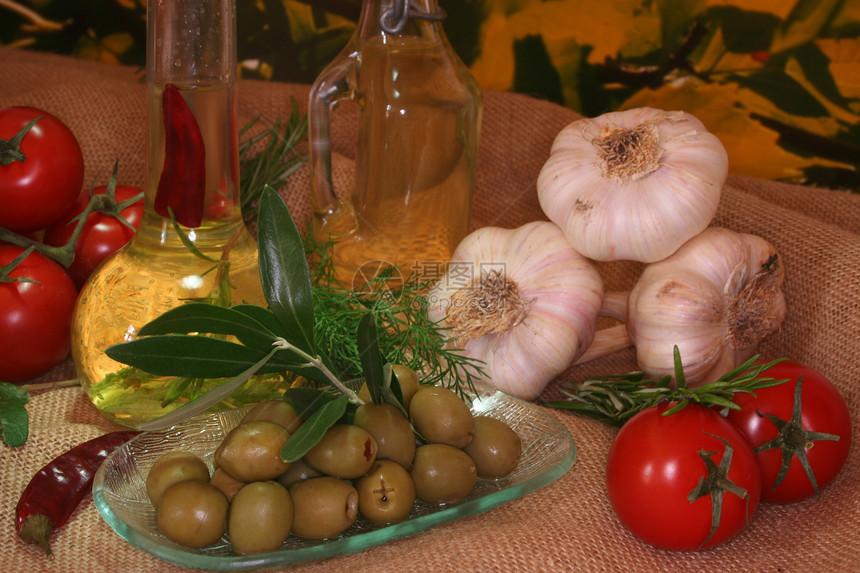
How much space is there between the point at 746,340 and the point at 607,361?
18 cm

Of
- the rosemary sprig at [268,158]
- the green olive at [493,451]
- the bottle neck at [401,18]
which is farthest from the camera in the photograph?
the rosemary sprig at [268,158]

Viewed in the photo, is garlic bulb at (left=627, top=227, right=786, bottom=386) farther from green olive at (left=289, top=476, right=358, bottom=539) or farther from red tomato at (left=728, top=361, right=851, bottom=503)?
green olive at (left=289, top=476, right=358, bottom=539)

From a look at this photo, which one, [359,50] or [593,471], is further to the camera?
[359,50]

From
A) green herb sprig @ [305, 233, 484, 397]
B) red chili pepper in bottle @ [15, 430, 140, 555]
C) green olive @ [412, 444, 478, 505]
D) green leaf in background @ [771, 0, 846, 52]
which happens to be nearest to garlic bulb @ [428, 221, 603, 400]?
green herb sprig @ [305, 233, 484, 397]

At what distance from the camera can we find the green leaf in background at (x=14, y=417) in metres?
0.71

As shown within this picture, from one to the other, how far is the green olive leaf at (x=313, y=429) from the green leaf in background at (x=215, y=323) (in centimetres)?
7

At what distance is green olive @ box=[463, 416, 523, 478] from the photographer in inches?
25.0

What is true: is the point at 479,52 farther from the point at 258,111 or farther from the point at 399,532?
the point at 399,532

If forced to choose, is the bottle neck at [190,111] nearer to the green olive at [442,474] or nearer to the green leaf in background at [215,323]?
the green leaf in background at [215,323]

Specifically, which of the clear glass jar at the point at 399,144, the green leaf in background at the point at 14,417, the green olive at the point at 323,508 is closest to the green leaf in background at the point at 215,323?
the green olive at the point at 323,508

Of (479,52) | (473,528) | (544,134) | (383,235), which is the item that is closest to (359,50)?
(383,235)

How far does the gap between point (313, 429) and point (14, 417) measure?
346 millimetres

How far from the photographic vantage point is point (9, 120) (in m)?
→ 0.88

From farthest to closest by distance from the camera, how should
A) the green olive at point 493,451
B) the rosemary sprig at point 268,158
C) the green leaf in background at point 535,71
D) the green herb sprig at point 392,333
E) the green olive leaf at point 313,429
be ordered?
the green leaf in background at point 535,71 → the rosemary sprig at point 268,158 → the green herb sprig at point 392,333 → the green olive at point 493,451 → the green olive leaf at point 313,429
